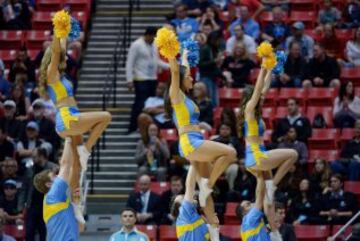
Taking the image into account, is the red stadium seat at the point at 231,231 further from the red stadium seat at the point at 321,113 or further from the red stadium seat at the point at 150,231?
the red stadium seat at the point at 321,113

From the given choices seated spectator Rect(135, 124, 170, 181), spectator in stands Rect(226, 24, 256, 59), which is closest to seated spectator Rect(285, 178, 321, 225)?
seated spectator Rect(135, 124, 170, 181)

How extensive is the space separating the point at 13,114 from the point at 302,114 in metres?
4.59

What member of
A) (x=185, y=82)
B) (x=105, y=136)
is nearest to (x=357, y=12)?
(x=105, y=136)

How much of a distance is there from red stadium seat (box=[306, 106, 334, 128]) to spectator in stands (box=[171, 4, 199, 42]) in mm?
2674

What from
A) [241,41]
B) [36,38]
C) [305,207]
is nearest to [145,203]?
[305,207]

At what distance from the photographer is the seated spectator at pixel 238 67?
26.5m

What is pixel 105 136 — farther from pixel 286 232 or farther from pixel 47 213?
pixel 47 213

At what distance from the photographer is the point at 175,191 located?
2311 cm

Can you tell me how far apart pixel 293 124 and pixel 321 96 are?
142 centimetres

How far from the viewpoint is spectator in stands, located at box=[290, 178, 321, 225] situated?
23.2 meters

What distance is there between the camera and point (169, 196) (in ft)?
76.4

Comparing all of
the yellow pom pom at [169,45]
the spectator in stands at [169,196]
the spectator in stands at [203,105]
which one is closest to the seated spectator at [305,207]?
the spectator in stands at [169,196]

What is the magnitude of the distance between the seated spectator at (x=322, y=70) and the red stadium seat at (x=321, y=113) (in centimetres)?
53

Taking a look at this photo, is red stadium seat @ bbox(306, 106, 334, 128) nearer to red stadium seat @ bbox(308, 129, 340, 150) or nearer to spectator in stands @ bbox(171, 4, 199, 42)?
red stadium seat @ bbox(308, 129, 340, 150)
